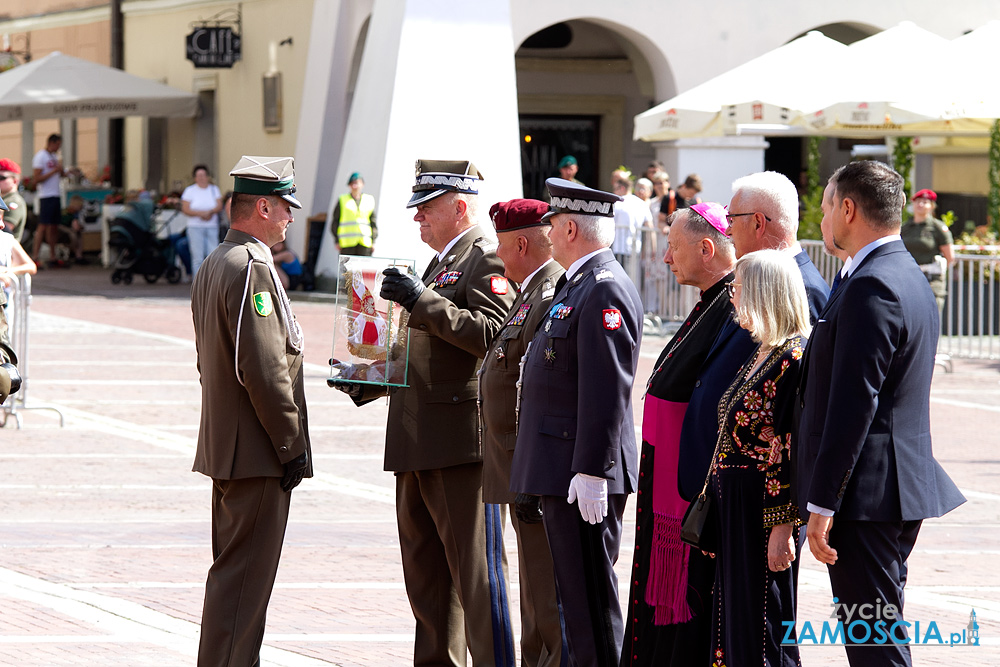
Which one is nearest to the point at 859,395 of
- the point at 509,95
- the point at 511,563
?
the point at 511,563

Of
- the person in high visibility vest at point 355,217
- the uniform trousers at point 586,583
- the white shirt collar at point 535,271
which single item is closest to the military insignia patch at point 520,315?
the white shirt collar at point 535,271

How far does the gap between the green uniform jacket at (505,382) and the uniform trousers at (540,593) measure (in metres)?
0.16

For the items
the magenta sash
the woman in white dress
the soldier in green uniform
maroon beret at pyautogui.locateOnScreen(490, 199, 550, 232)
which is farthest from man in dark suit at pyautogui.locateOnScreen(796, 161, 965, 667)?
the woman in white dress

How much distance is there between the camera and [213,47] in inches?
1137

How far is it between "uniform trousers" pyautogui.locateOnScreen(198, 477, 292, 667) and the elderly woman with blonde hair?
5.47 ft

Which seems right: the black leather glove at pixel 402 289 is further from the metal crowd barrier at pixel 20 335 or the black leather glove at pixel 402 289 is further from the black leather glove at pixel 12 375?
the metal crowd barrier at pixel 20 335

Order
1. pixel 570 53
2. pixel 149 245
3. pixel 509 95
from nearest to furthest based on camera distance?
pixel 509 95, pixel 149 245, pixel 570 53

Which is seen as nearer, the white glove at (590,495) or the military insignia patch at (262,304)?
the white glove at (590,495)

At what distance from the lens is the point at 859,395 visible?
4449 mm

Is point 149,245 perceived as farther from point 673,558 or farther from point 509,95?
point 673,558

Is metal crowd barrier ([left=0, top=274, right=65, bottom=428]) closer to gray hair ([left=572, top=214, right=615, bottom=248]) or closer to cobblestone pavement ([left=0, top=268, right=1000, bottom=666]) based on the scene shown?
cobblestone pavement ([left=0, top=268, right=1000, bottom=666])

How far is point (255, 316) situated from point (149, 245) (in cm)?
2145

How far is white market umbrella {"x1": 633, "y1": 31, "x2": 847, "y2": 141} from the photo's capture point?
1712 centimetres

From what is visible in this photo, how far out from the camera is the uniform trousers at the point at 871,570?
179 inches
